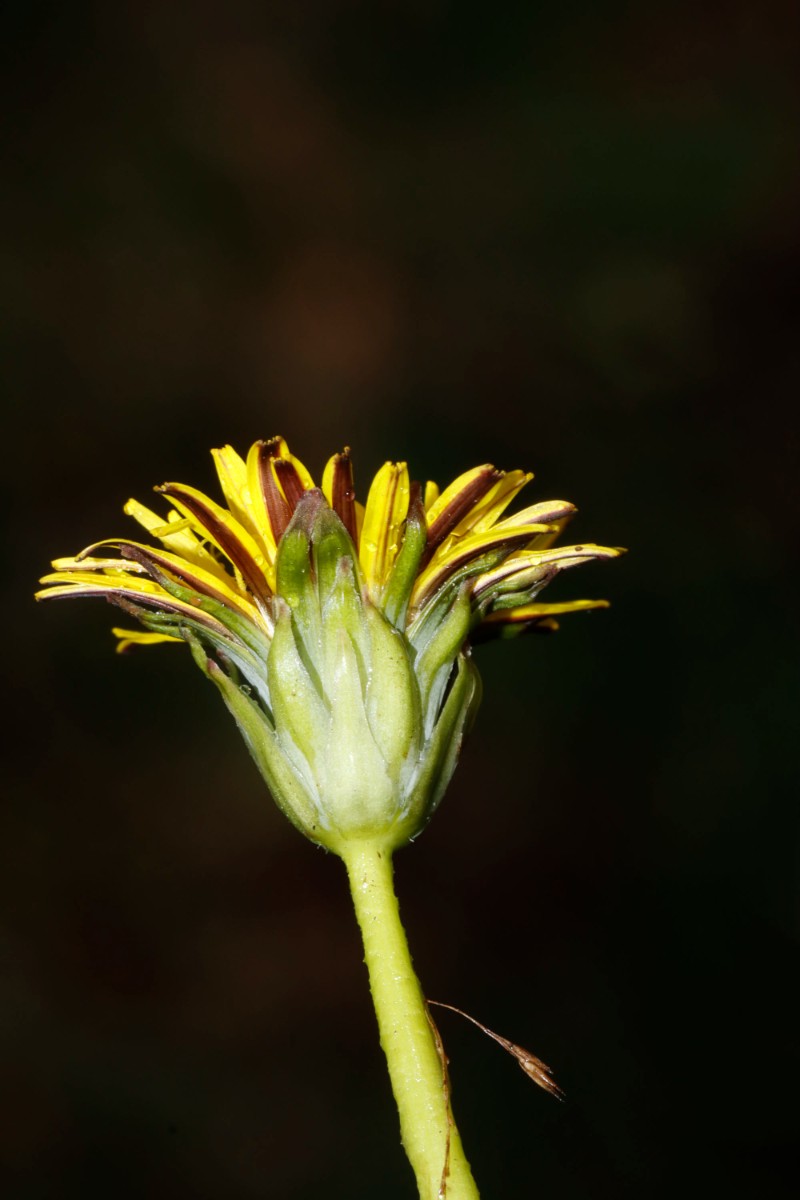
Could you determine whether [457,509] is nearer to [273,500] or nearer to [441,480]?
[273,500]

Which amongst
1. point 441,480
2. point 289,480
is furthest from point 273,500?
point 441,480

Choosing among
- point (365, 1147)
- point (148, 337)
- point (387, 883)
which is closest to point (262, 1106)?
point (365, 1147)

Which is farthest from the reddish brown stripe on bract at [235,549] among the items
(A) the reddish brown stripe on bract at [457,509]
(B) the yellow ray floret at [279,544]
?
(A) the reddish brown stripe on bract at [457,509]

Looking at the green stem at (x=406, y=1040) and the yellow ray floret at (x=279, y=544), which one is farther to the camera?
the yellow ray floret at (x=279, y=544)

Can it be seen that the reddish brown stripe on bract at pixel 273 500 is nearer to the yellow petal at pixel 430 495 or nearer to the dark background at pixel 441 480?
the yellow petal at pixel 430 495

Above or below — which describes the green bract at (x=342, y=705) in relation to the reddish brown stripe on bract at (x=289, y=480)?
below

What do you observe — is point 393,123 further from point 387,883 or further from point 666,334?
point 387,883

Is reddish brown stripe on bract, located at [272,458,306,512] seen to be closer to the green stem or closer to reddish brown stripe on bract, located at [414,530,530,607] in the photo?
reddish brown stripe on bract, located at [414,530,530,607]
